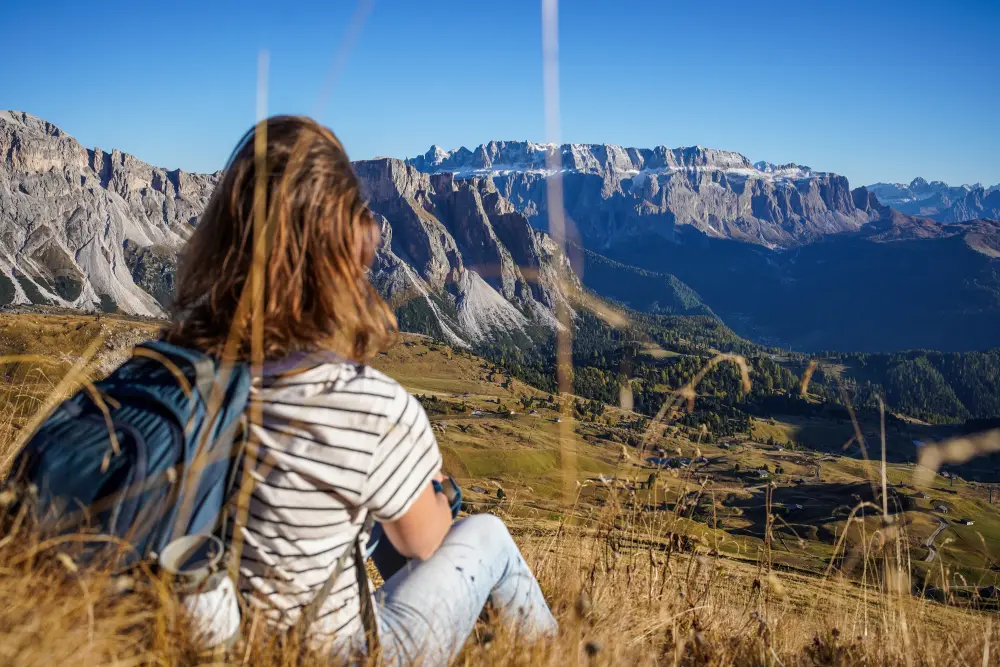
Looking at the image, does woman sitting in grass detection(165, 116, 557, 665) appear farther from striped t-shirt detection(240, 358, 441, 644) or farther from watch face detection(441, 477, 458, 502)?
watch face detection(441, 477, 458, 502)

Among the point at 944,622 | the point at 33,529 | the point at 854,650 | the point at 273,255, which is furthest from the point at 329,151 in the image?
the point at 944,622

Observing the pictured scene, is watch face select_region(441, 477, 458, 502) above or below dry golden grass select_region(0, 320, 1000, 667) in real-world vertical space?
above

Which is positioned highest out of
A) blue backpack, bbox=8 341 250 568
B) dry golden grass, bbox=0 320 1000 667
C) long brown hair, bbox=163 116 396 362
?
long brown hair, bbox=163 116 396 362

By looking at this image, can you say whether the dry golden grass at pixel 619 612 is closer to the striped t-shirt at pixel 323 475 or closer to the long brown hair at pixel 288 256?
the striped t-shirt at pixel 323 475

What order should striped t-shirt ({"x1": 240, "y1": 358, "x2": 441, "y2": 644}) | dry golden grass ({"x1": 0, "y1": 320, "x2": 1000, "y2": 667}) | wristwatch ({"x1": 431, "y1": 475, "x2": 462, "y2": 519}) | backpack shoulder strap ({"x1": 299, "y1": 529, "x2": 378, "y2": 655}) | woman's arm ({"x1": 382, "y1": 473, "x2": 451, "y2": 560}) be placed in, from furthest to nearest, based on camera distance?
wristwatch ({"x1": 431, "y1": 475, "x2": 462, "y2": 519})
woman's arm ({"x1": 382, "y1": 473, "x2": 451, "y2": 560})
backpack shoulder strap ({"x1": 299, "y1": 529, "x2": 378, "y2": 655})
striped t-shirt ({"x1": 240, "y1": 358, "x2": 441, "y2": 644})
dry golden grass ({"x1": 0, "y1": 320, "x2": 1000, "y2": 667})

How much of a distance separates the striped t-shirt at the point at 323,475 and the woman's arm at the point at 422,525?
0.07 m

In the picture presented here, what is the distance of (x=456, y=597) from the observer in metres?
2.87

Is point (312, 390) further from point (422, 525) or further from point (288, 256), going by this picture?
point (422, 525)

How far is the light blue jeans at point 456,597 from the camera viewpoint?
8.50ft

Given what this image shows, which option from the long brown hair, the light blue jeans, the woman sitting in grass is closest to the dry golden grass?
the light blue jeans

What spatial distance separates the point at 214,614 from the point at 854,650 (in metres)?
3.15

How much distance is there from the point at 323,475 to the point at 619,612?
78.0 inches

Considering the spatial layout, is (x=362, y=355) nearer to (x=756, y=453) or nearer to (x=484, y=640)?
(x=484, y=640)

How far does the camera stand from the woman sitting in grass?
2258mm
